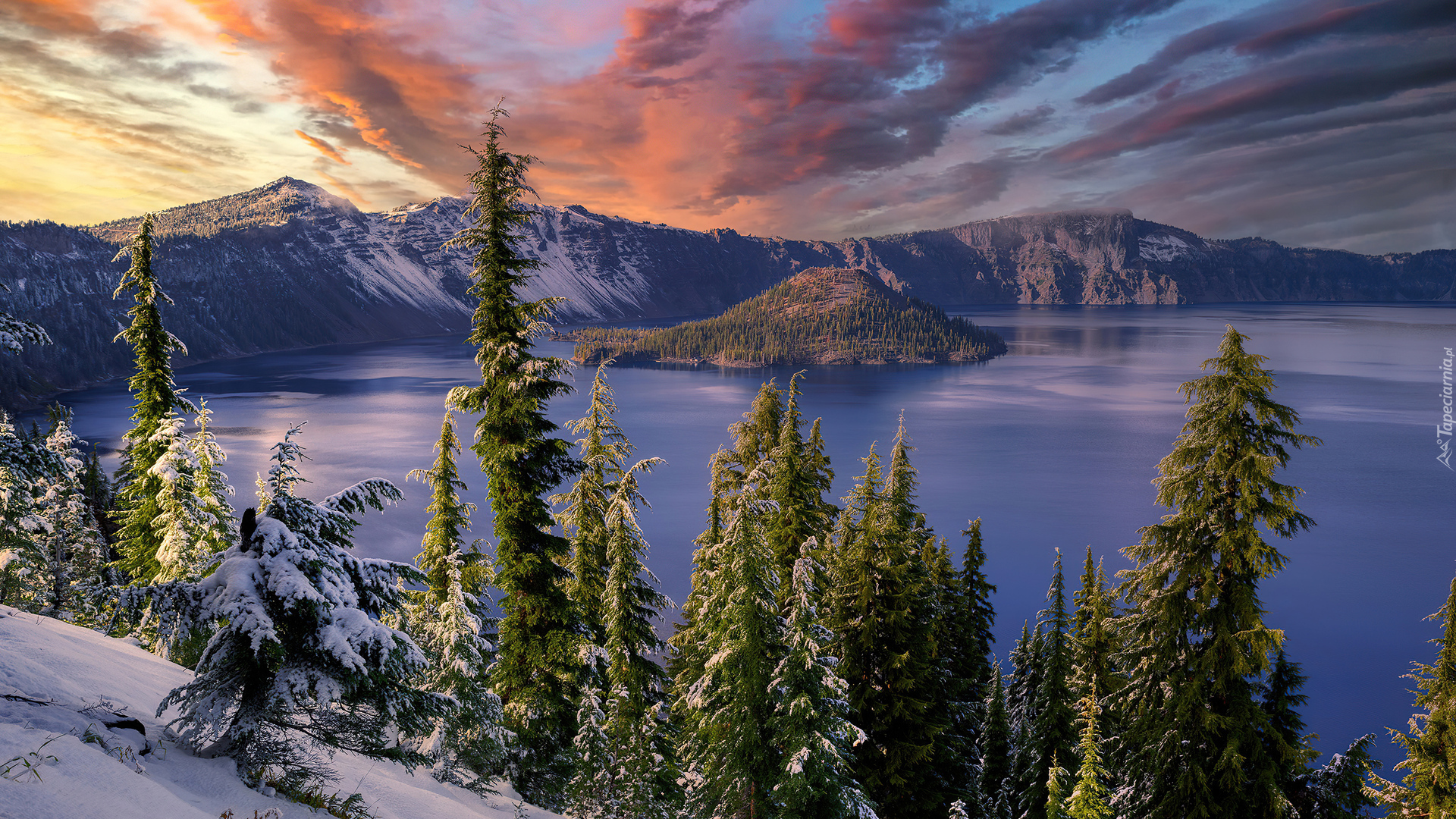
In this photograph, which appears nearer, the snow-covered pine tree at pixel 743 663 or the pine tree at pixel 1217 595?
the pine tree at pixel 1217 595

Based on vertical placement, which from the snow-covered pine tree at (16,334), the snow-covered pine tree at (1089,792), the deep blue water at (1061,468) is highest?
the snow-covered pine tree at (16,334)

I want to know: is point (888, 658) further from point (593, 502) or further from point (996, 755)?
point (996, 755)

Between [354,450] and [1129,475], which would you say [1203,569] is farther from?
[354,450]

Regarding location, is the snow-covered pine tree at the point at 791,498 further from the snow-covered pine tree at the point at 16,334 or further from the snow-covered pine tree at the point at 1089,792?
the snow-covered pine tree at the point at 16,334

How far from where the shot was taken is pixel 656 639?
19.7 m

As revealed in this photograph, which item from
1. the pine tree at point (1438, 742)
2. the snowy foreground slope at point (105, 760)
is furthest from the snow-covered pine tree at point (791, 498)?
the pine tree at point (1438, 742)

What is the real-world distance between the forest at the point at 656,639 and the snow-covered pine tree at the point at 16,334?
0.28 feet

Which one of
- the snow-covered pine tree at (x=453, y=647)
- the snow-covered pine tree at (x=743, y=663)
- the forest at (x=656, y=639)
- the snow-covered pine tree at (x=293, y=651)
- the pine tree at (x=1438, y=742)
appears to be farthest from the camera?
the pine tree at (x=1438, y=742)

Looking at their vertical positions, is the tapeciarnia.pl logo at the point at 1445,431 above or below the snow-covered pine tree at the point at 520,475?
below

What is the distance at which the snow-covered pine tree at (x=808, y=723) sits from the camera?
13.8 meters

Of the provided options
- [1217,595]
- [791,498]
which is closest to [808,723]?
[1217,595]

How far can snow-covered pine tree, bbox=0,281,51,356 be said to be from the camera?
868 centimetres

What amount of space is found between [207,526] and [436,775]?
622 inches

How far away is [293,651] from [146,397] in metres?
22.2
